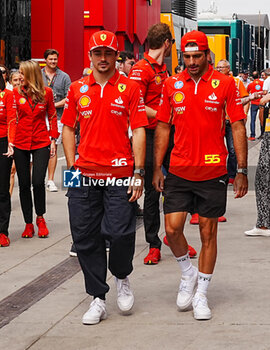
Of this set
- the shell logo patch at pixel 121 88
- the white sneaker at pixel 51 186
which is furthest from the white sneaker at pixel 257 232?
the white sneaker at pixel 51 186

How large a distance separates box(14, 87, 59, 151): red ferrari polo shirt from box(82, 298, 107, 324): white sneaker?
331 cm

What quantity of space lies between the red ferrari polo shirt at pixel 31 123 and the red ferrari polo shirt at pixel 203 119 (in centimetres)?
314

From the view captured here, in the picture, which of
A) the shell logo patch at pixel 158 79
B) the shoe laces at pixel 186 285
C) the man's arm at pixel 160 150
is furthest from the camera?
the shell logo patch at pixel 158 79

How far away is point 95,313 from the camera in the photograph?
18.6 feet

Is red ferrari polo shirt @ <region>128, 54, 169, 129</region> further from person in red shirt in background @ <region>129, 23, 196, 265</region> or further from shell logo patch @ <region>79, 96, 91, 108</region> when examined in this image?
shell logo patch @ <region>79, 96, 91, 108</region>

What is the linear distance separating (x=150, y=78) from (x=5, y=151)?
2.02 m

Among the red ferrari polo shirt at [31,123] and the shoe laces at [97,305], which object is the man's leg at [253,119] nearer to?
the red ferrari polo shirt at [31,123]

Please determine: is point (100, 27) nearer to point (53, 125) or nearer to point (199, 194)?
point (53, 125)

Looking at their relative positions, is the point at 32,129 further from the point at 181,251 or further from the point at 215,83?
the point at 215,83

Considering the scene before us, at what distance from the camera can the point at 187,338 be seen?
528 cm

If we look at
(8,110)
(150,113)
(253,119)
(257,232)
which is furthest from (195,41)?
(253,119)

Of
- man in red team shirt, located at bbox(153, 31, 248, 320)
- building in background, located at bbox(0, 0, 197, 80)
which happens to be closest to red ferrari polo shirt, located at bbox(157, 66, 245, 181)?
man in red team shirt, located at bbox(153, 31, 248, 320)

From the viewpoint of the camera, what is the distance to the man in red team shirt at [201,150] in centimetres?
580

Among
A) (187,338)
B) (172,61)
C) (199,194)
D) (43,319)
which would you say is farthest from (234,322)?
(172,61)
